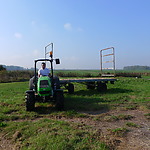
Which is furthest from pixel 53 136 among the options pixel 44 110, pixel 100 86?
pixel 100 86

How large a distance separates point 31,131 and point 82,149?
5.01 ft

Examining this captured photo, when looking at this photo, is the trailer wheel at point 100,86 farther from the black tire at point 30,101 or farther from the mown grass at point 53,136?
the mown grass at point 53,136

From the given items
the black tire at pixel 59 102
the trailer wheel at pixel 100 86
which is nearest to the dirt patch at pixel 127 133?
the black tire at pixel 59 102

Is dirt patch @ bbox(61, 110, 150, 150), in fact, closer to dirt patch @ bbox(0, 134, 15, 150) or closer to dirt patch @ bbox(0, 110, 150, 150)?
dirt patch @ bbox(0, 110, 150, 150)

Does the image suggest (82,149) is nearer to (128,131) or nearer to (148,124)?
(128,131)

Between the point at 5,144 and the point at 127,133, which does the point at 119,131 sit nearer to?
the point at 127,133

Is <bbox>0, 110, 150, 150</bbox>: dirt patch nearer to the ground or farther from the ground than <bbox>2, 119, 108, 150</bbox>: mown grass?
nearer to the ground

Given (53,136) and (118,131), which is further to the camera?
(118,131)

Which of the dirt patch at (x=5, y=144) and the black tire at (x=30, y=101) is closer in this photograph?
the dirt patch at (x=5, y=144)

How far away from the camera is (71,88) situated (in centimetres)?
1105

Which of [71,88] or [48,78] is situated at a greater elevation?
[48,78]

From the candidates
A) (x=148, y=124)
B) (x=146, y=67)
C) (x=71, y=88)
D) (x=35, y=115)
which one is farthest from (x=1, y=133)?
(x=146, y=67)

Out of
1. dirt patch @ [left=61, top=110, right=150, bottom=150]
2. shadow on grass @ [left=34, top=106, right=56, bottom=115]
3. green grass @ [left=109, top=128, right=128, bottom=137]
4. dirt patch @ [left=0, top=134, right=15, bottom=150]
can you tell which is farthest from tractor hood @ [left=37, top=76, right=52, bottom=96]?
green grass @ [left=109, top=128, right=128, bottom=137]

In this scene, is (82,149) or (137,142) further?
(137,142)
